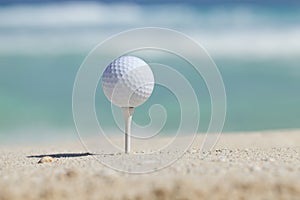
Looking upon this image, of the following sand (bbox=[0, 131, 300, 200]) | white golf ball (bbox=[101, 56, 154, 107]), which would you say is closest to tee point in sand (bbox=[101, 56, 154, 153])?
white golf ball (bbox=[101, 56, 154, 107])

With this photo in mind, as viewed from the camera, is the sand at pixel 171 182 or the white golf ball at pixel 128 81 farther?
the white golf ball at pixel 128 81

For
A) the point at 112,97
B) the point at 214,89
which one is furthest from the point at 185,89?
the point at 112,97

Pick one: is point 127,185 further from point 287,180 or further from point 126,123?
point 126,123

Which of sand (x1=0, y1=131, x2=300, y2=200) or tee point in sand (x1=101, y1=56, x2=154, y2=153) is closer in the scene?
sand (x1=0, y1=131, x2=300, y2=200)

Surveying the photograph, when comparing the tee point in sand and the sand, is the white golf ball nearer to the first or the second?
the tee point in sand

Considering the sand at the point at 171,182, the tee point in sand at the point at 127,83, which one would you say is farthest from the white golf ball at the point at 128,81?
the sand at the point at 171,182

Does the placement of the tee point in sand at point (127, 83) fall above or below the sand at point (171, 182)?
above

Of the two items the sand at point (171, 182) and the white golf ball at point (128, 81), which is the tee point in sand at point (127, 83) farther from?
the sand at point (171, 182)

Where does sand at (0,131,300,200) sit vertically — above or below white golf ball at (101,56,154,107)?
below
